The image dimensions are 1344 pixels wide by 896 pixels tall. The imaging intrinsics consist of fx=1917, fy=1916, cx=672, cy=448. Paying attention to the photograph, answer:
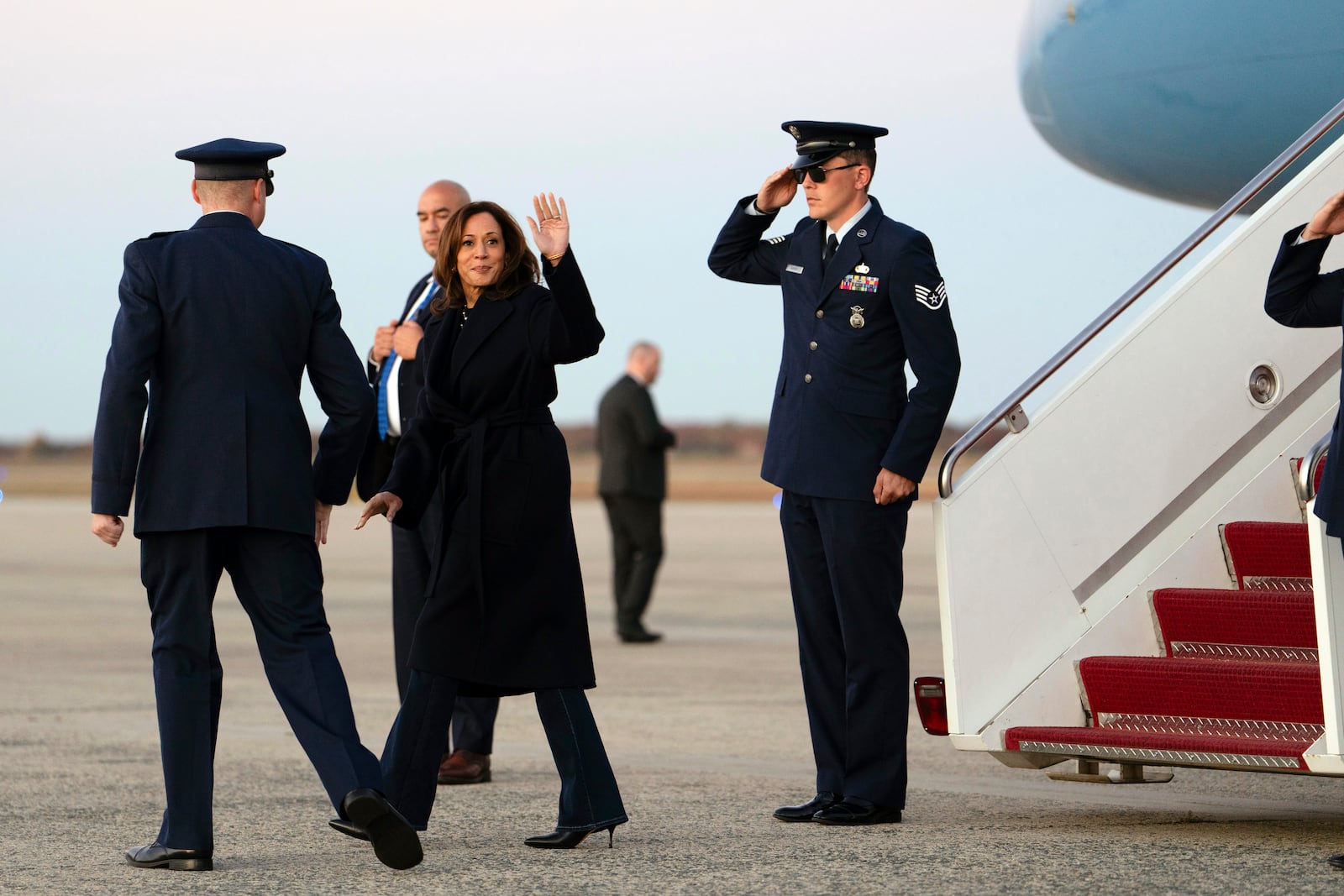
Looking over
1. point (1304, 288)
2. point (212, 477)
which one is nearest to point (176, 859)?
point (212, 477)

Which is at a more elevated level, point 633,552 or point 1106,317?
point 1106,317

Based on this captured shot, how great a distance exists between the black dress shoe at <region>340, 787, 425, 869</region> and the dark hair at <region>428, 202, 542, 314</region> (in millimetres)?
1399

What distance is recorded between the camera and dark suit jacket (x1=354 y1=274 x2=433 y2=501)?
642 cm

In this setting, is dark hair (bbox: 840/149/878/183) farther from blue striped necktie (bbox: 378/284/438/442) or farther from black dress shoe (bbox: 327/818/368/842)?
black dress shoe (bbox: 327/818/368/842)

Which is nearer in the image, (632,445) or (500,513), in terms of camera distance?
(500,513)

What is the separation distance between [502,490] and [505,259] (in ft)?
2.16

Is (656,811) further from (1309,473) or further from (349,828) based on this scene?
(1309,473)

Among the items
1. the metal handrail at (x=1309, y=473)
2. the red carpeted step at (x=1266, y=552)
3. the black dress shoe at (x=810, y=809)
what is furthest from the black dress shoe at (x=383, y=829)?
the red carpeted step at (x=1266, y=552)

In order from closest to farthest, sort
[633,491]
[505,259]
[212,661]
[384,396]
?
[212,661], [505,259], [384,396], [633,491]

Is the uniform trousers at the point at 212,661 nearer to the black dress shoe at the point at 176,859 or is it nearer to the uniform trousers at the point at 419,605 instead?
the black dress shoe at the point at 176,859

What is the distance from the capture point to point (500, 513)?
499 cm

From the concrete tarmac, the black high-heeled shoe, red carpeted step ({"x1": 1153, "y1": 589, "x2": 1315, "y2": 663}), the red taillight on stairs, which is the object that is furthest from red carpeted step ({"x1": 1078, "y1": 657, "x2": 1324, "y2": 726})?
the black high-heeled shoe

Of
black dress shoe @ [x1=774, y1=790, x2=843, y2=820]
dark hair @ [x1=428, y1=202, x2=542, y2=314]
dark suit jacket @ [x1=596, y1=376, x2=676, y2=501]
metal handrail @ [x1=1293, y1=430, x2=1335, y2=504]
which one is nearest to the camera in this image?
metal handrail @ [x1=1293, y1=430, x2=1335, y2=504]

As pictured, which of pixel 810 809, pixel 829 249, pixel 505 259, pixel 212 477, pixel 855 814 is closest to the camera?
pixel 212 477
